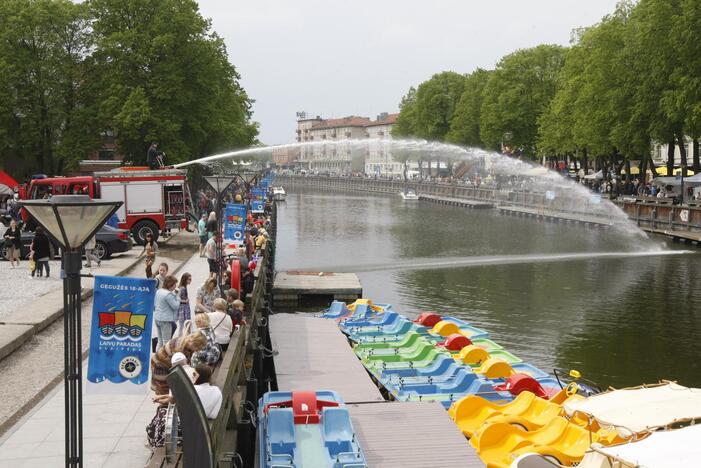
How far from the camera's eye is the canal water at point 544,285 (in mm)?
29625

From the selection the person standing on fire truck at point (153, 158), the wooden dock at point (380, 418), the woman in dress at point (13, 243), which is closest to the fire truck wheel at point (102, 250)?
the woman in dress at point (13, 243)

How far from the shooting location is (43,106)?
65000 mm

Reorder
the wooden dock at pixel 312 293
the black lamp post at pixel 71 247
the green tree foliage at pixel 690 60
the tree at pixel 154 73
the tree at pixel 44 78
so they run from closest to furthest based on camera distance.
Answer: the black lamp post at pixel 71 247
the wooden dock at pixel 312 293
the green tree foliage at pixel 690 60
the tree at pixel 154 73
the tree at pixel 44 78

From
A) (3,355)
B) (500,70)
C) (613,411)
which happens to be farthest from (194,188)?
(613,411)

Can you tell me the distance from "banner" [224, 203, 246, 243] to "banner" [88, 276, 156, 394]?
919 inches

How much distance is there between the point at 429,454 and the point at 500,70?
102976 millimetres

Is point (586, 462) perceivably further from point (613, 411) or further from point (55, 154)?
point (55, 154)

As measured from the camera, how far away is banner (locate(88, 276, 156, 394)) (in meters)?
13.3

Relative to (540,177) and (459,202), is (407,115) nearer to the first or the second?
(459,202)

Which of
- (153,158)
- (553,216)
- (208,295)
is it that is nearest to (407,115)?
(553,216)

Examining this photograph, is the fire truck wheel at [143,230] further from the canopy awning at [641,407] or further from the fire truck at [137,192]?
the canopy awning at [641,407]

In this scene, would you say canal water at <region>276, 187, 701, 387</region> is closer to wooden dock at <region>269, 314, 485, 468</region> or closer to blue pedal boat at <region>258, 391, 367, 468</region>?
wooden dock at <region>269, 314, 485, 468</region>

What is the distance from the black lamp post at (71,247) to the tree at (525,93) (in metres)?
101

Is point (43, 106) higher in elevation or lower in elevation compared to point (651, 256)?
higher
